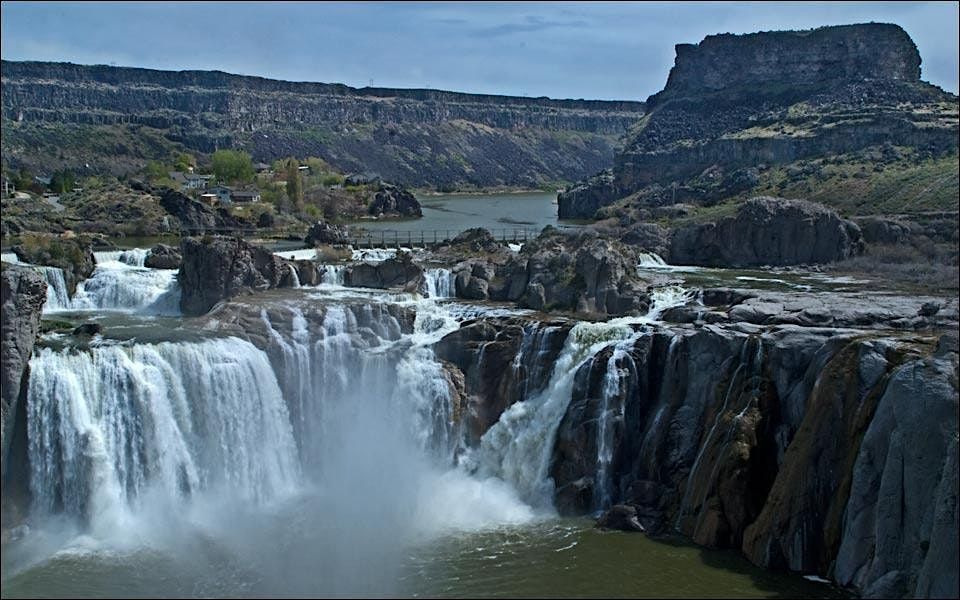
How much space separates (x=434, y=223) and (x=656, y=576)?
6773 centimetres

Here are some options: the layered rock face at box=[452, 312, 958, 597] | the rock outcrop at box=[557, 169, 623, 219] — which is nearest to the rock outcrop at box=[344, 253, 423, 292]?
the layered rock face at box=[452, 312, 958, 597]

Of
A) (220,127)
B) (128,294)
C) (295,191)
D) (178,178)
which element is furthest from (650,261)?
(220,127)

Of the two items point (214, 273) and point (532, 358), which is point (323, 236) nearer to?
point (214, 273)

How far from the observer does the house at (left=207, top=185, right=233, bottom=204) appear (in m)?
80.1

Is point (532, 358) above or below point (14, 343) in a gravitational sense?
below

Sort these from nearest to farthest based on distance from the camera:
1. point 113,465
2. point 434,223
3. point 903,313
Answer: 1. point 113,465
2. point 903,313
3. point 434,223

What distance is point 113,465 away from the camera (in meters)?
30.2

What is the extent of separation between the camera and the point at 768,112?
98.3 meters

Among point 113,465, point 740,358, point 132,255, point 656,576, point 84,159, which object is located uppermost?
point 84,159

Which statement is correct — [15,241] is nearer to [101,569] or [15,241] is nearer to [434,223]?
[101,569]

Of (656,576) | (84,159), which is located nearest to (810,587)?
(656,576)

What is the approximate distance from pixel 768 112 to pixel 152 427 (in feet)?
262

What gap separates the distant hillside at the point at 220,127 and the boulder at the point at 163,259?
78008 mm

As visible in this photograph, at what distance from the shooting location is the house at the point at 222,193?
8012cm
